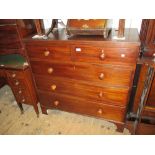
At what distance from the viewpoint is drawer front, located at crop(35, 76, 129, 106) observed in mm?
1616

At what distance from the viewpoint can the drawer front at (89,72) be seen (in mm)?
1464

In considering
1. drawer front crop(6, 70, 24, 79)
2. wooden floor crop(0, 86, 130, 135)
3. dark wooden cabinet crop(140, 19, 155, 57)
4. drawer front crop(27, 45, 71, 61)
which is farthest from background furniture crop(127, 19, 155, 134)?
drawer front crop(6, 70, 24, 79)

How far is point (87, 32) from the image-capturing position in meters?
1.42

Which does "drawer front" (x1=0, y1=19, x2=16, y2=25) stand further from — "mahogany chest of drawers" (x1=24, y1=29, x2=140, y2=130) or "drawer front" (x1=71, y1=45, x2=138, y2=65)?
"drawer front" (x1=71, y1=45, x2=138, y2=65)

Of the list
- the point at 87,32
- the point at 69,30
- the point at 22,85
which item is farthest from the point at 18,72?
the point at 87,32

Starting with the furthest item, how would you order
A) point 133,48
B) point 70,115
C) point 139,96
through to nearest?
point 70,115, point 139,96, point 133,48

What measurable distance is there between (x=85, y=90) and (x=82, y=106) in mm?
292

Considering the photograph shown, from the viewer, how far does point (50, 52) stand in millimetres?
1582

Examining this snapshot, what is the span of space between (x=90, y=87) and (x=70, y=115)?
A: 82 centimetres

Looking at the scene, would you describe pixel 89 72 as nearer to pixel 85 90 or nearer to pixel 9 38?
pixel 85 90

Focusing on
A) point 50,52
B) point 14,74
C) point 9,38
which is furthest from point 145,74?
point 9,38

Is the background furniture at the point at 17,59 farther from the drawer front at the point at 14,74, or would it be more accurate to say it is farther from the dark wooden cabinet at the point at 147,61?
the dark wooden cabinet at the point at 147,61

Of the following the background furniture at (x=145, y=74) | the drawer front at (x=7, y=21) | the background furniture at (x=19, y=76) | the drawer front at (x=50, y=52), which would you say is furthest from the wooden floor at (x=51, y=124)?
the drawer front at (x=7, y=21)
